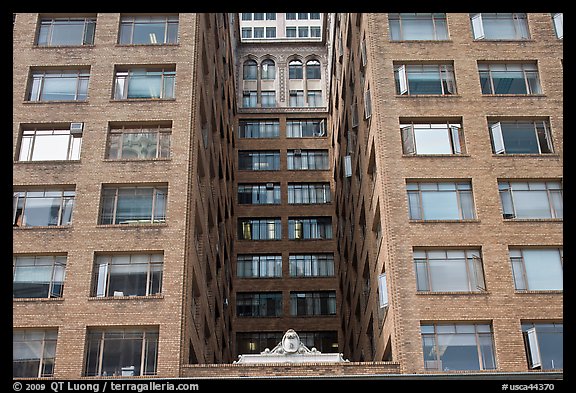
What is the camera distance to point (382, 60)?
39.9m

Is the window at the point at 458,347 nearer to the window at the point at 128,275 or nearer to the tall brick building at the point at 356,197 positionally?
the tall brick building at the point at 356,197

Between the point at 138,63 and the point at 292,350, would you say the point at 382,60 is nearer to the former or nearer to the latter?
the point at 138,63

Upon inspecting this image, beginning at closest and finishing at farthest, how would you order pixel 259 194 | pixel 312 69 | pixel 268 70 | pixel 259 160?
pixel 259 194
pixel 259 160
pixel 312 69
pixel 268 70

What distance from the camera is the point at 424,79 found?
39.9 meters

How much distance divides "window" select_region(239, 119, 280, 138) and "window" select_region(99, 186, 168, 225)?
34.6 meters

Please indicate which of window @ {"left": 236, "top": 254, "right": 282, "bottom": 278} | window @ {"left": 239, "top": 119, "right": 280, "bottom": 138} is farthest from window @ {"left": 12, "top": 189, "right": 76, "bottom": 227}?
window @ {"left": 239, "top": 119, "right": 280, "bottom": 138}

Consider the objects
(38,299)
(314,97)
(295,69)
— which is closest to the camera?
(38,299)

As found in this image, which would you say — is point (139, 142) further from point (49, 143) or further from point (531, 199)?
point (531, 199)

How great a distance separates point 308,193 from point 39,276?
119ft

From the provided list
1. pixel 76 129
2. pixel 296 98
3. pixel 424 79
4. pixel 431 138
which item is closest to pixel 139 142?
pixel 76 129

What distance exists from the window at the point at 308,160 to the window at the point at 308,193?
6.04 feet

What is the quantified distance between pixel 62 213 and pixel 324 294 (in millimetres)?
31160

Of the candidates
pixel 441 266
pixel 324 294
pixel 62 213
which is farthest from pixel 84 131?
pixel 324 294

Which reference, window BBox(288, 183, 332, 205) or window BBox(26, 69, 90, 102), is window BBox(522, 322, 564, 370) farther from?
window BBox(288, 183, 332, 205)
